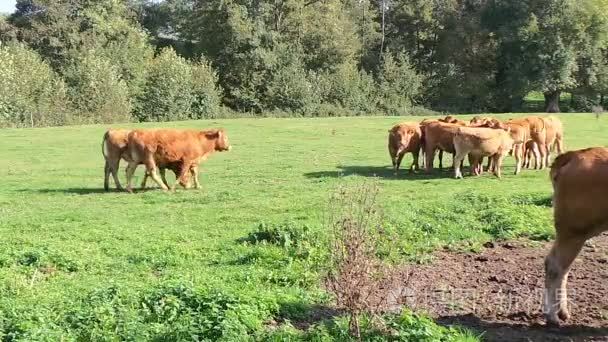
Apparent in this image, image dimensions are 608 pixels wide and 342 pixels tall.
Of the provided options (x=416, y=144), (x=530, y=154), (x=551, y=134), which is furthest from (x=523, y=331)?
(x=551, y=134)

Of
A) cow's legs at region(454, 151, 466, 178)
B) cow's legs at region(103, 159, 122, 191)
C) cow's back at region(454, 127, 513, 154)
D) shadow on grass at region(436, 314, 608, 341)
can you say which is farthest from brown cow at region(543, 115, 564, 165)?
shadow on grass at region(436, 314, 608, 341)

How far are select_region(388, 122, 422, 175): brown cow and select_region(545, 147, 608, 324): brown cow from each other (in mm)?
13420

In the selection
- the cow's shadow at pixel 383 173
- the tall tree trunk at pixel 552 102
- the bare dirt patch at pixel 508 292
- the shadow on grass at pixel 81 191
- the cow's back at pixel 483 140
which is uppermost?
the tall tree trunk at pixel 552 102

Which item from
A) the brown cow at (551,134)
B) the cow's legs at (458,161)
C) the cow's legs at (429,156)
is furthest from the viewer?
the brown cow at (551,134)

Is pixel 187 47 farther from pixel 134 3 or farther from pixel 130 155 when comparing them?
pixel 130 155

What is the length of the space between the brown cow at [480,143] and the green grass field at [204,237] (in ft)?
2.41

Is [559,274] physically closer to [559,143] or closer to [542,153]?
[542,153]

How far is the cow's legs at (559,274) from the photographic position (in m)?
7.22

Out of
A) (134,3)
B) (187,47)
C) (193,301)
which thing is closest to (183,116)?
(187,47)

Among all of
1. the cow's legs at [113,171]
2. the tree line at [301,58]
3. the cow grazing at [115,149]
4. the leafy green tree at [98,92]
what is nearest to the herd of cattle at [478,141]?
the cow grazing at [115,149]

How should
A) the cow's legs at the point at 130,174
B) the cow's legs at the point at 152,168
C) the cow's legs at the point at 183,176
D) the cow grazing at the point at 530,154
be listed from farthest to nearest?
1. the cow grazing at the point at 530,154
2. the cow's legs at the point at 183,176
3. the cow's legs at the point at 130,174
4. the cow's legs at the point at 152,168

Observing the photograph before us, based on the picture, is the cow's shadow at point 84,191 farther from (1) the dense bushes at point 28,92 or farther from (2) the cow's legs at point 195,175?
(1) the dense bushes at point 28,92

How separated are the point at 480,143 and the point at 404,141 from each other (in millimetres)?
2613

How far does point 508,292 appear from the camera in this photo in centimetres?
838
